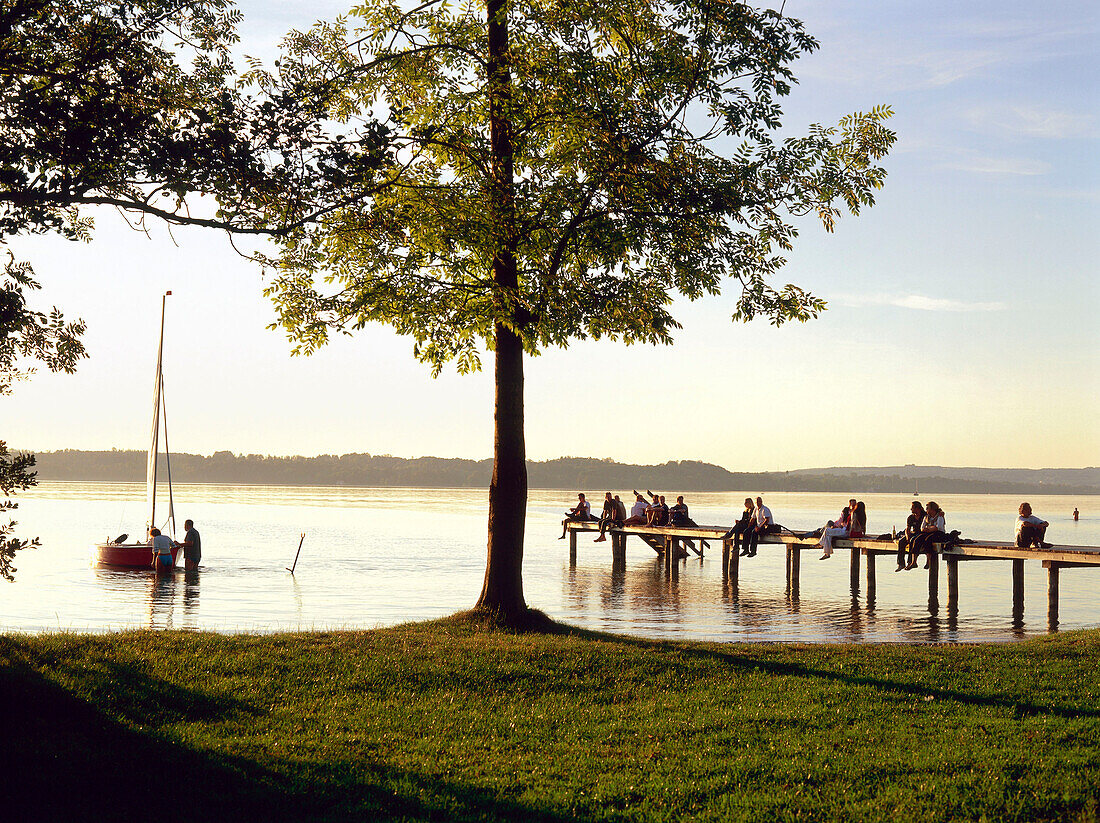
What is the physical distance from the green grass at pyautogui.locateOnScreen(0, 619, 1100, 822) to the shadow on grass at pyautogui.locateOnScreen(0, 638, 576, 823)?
0.03 meters

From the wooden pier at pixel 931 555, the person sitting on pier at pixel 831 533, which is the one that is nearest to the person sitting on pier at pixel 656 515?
the wooden pier at pixel 931 555

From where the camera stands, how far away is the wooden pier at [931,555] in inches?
1070

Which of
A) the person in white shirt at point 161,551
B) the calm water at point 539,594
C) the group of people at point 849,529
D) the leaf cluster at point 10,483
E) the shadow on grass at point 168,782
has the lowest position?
the calm water at point 539,594

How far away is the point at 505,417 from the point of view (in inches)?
699

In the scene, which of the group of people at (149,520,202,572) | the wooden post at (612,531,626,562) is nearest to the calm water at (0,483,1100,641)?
the group of people at (149,520,202,572)

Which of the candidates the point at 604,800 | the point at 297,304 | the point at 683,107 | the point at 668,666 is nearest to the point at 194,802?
the point at 604,800

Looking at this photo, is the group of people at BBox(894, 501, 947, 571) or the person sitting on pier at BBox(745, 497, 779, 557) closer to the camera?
the group of people at BBox(894, 501, 947, 571)

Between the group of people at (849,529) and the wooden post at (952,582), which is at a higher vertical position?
the group of people at (849,529)

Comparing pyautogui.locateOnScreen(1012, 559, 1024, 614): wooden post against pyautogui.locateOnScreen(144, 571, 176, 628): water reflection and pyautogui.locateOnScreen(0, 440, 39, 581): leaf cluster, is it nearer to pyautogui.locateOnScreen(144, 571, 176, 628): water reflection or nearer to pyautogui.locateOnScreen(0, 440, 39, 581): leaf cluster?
pyautogui.locateOnScreen(144, 571, 176, 628): water reflection

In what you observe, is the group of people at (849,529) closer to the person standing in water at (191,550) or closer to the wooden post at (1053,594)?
the wooden post at (1053,594)

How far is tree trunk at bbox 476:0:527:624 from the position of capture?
16891mm

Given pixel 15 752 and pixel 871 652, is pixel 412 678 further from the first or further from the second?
pixel 871 652

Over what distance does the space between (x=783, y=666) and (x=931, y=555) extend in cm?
1839

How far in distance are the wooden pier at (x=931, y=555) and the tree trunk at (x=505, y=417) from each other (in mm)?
16210
